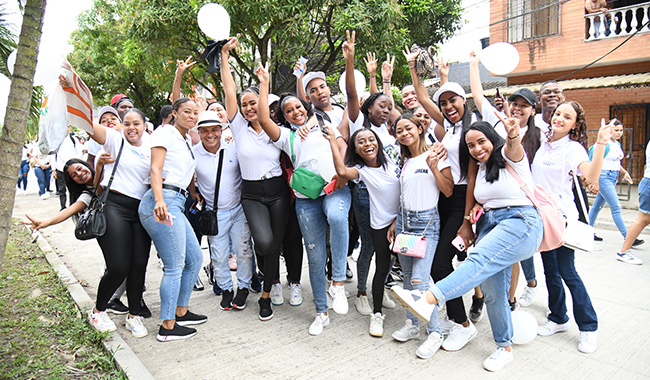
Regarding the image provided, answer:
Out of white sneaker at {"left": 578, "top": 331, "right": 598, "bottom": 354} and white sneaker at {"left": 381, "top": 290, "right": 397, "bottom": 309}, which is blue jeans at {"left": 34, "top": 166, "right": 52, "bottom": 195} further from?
white sneaker at {"left": 578, "top": 331, "right": 598, "bottom": 354}

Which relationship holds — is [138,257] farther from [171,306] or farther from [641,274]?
[641,274]

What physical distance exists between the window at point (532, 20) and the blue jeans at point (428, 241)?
1174 cm

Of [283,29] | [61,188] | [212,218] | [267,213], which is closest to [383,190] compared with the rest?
[267,213]

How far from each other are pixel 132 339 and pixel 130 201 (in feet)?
3.84

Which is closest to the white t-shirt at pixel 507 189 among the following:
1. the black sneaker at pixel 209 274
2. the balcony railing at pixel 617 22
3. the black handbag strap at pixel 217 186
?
the black handbag strap at pixel 217 186

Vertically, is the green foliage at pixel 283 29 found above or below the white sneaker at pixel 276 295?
above

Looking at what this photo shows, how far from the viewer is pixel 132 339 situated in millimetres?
3799

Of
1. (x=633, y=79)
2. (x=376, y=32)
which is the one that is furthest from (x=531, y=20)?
(x=376, y=32)

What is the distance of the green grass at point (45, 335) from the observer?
329cm

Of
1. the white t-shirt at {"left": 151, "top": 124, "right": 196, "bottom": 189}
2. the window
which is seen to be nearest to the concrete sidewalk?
the white t-shirt at {"left": 151, "top": 124, "right": 196, "bottom": 189}

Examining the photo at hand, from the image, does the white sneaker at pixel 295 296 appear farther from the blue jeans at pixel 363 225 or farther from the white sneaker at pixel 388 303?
the white sneaker at pixel 388 303

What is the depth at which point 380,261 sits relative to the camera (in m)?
3.82

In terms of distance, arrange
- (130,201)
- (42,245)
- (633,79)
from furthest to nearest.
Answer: (633,79) < (42,245) < (130,201)

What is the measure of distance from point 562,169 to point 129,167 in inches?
135
